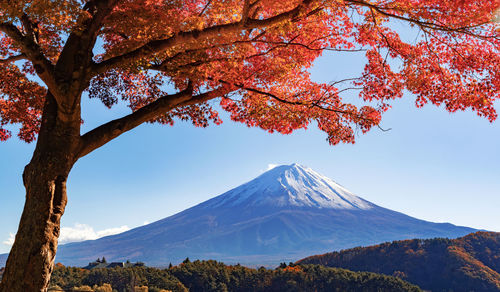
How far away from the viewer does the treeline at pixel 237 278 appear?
33844 mm

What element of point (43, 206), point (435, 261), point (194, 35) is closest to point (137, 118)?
point (194, 35)

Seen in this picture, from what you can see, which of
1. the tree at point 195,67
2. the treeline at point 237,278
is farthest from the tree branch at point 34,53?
the treeline at point 237,278

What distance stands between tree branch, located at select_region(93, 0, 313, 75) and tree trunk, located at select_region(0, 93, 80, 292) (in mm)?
1144

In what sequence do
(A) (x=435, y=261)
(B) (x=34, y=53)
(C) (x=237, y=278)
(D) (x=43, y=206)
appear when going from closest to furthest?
(D) (x=43, y=206) → (B) (x=34, y=53) → (C) (x=237, y=278) → (A) (x=435, y=261)

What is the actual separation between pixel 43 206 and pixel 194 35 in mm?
3152

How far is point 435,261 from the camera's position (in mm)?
78812

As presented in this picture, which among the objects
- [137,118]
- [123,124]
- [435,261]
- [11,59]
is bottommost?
[435,261]

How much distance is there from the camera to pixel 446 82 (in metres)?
7.51

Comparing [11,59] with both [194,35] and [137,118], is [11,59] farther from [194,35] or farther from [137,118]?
[194,35]

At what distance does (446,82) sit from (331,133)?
2.27 meters

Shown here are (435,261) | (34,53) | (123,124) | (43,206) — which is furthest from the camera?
(435,261)

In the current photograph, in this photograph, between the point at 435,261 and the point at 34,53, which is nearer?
the point at 34,53

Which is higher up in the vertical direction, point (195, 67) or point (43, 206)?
point (195, 67)

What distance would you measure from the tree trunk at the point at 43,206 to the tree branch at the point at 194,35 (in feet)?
3.75
